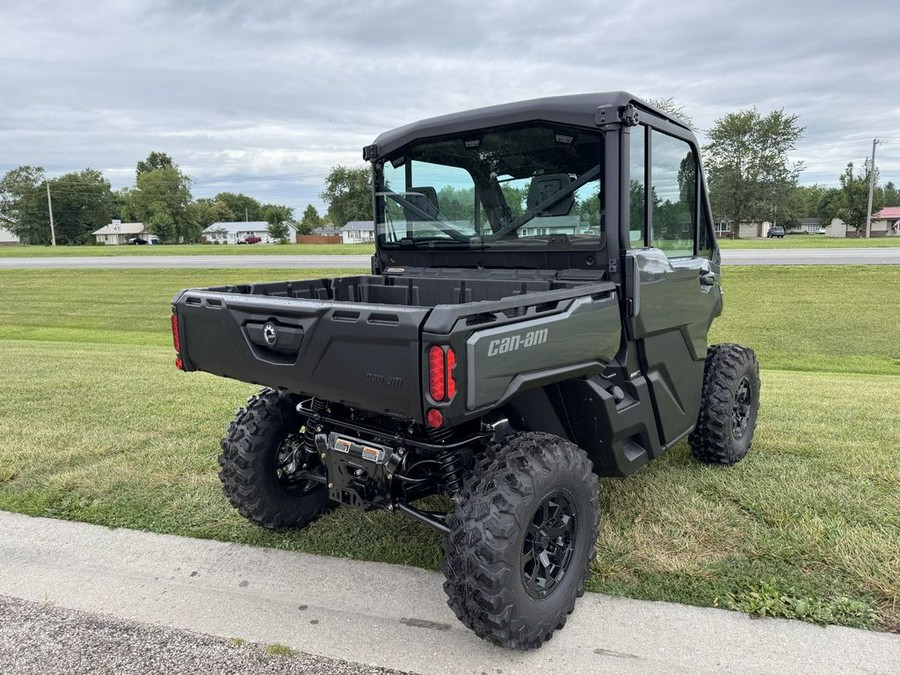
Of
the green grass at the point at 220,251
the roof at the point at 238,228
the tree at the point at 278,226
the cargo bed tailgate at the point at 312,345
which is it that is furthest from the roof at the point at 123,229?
the cargo bed tailgate at the point at 312,345

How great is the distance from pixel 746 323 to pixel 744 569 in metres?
11.3

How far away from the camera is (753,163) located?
6056cm

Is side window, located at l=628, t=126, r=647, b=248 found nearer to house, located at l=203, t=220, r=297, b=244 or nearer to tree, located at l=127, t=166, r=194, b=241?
tree, located at l=127, t=166, r=194, b=241

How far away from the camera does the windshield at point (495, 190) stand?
3.39 meters

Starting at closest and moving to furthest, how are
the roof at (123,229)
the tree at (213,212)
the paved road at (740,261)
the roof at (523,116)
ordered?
1. the roof at (523,116)
2. the paved road at (740,261)
3. the roof at (123,229)
4. the tree at (213,212)

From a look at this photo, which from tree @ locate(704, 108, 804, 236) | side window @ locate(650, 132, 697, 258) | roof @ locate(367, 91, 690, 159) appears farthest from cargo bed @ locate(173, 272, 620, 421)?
tree @ locate(704, 108, 804, 236)

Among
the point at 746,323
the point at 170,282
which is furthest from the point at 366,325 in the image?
the point at 170,282

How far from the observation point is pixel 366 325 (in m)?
2.42

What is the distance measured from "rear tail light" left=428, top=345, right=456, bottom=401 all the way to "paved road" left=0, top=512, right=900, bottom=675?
1.10 meters

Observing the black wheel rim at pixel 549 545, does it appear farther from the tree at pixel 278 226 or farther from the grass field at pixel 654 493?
the tree at pixel 278 226

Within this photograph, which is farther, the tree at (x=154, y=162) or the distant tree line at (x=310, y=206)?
the tree at (x=154, y=162)

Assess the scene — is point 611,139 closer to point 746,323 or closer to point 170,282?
point 746,323

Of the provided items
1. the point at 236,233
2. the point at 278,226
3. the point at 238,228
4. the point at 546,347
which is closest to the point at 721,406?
the point at 546,347

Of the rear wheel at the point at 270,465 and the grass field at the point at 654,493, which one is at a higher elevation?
the rear wheel at the point at 270,465
